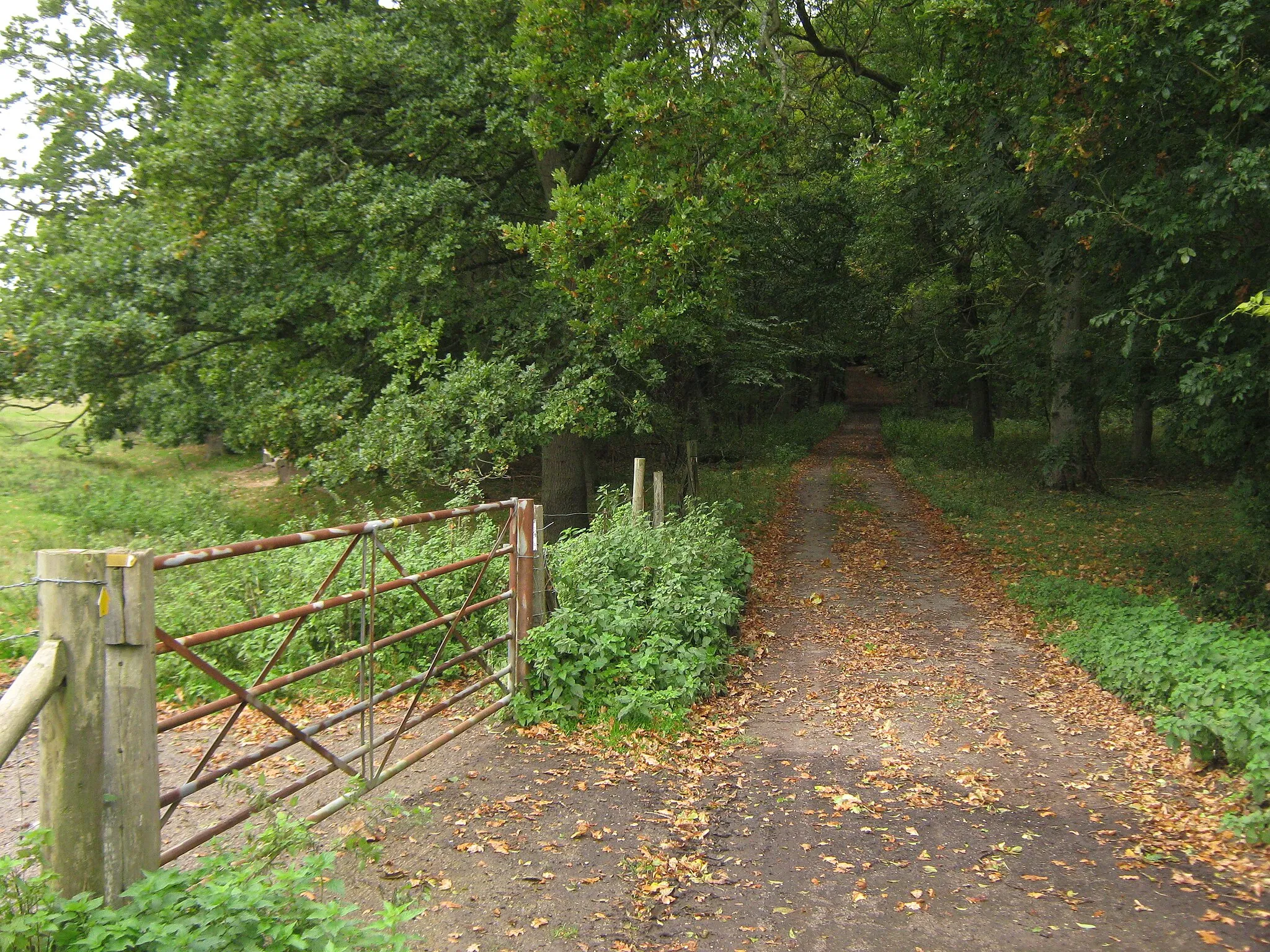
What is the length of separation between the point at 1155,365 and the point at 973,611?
161 inches

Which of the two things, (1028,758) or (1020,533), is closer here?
(1028,758)

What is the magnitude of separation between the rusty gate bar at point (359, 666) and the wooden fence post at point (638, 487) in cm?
290

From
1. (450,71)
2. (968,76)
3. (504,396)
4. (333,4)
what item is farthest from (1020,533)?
(333,4)

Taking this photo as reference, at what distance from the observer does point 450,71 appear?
1288 cm

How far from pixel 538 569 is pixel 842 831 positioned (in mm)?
2843

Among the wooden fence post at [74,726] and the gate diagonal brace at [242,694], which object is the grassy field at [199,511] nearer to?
the wooden fence post at [74,726]

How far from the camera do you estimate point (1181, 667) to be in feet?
22.6

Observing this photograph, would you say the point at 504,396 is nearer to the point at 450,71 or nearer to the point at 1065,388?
the point at 450,71

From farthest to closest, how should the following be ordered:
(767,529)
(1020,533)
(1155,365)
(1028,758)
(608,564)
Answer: (767,529)
(1020,533)
(1155,365)
(608,564)
(1028,758)

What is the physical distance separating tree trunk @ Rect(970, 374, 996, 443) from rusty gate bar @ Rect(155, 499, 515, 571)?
79.2 feet

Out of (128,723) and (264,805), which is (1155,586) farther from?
(128,723)

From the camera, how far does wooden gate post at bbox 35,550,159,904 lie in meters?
2.98

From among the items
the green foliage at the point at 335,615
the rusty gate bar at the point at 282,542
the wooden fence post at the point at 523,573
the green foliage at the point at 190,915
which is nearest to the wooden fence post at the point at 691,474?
the green foliage at the point at 335,615

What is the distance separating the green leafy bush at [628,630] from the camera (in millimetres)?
6660
